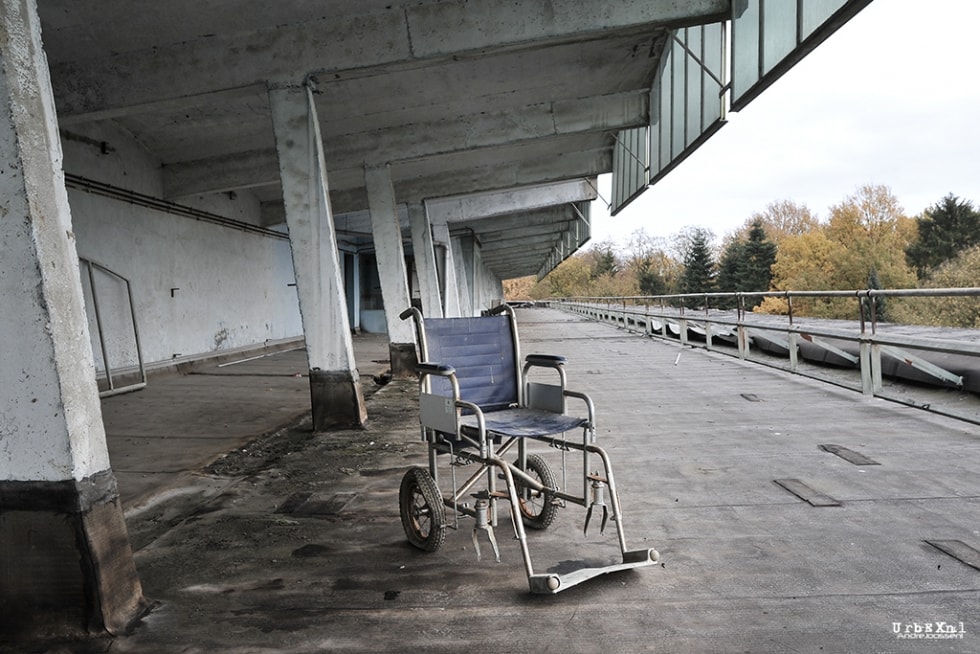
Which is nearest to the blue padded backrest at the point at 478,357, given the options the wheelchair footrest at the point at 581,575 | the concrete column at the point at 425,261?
the wheelchair footrest at the point at 581,575

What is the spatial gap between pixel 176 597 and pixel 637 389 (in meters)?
6.60

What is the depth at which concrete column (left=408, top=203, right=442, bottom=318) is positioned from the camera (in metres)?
16.2

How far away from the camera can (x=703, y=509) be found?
3775mm

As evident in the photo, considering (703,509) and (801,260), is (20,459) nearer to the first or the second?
(703,509)

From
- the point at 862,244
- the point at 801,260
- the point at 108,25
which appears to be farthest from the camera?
the point at 801,260

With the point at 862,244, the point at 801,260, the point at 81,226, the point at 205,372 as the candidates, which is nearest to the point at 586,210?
the point at 205,372

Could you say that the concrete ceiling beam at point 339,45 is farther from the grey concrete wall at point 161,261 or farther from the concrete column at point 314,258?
the grey concrete wall at point 161,261

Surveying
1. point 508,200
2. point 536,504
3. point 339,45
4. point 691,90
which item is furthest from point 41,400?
point 508,200

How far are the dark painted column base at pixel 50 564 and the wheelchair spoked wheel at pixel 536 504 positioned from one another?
6.07 feet

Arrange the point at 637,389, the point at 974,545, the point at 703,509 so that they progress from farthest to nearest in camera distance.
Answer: the point at 637,389 → the point at 703,509 → the point at 974,545

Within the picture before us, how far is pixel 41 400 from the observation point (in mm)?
2406

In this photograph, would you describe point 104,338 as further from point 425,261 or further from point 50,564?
point 425,261

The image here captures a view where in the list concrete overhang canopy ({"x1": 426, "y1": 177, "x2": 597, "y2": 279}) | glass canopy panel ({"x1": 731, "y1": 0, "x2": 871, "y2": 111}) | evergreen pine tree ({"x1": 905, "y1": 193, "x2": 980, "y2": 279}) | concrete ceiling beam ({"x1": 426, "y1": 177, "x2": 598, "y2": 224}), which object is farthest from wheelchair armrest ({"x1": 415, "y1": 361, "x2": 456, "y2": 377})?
evergreen pine tree ({"x1": 905, "y1": 193, "x2": 980, "y2": 279})

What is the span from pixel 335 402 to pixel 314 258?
1426 mm
